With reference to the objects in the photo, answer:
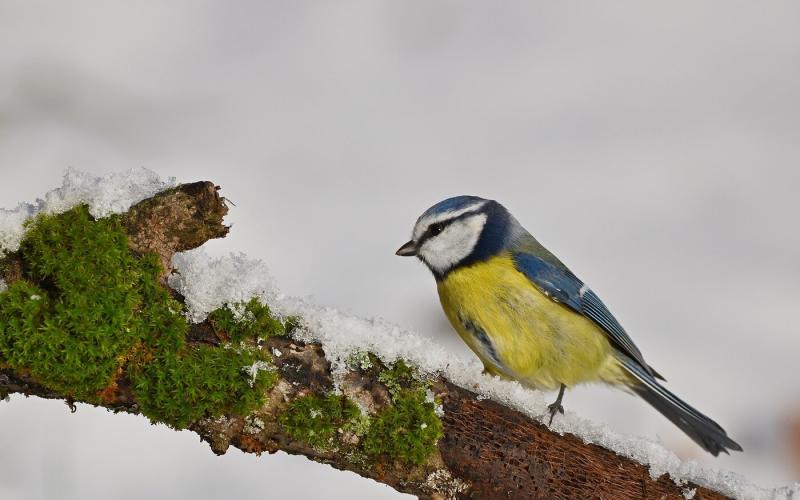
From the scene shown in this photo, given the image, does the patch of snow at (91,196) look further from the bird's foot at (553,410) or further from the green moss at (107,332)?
the bird's foot at (553,410)

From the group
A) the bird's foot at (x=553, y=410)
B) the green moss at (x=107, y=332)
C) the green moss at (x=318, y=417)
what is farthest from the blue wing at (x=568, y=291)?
the green moss at (x=107, y=332)

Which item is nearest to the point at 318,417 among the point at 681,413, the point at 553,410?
the point at 553,410

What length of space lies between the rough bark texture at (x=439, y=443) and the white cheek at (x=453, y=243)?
690 mm

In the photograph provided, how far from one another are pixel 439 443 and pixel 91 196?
34.4 inches

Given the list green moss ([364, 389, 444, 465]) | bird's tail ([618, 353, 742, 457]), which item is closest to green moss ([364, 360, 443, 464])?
green moss ([364, 389, 444, 465])

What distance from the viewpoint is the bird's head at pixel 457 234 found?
2.50 metres

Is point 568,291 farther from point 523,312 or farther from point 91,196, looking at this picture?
point 91,196

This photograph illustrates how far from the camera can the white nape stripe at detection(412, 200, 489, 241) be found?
8.25 feet

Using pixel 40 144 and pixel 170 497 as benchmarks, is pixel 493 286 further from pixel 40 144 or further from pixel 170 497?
pixel 40 144

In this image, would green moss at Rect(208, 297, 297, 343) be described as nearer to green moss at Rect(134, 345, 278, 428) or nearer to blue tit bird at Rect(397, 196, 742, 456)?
green moss at Rect(134, 345, 278, 428)

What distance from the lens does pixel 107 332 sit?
1584 mm

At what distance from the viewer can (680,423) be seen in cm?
258

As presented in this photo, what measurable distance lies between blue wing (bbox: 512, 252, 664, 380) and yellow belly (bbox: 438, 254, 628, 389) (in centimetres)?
2

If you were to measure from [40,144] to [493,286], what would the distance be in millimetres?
2909
